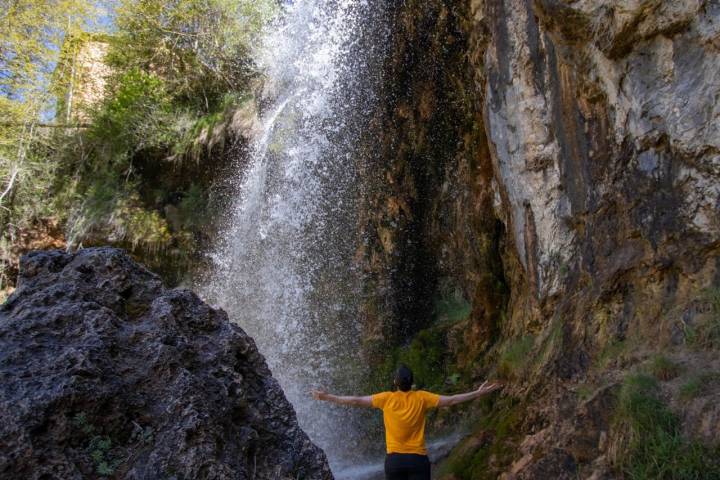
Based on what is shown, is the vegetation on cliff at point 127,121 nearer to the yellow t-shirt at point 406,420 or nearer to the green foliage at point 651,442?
the yellow t-shirt at point 406,420

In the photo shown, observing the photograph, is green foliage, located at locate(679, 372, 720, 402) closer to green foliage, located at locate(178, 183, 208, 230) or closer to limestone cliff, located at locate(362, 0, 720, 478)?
A: limestone cliff, located at locate(362, 0, 720, 478)

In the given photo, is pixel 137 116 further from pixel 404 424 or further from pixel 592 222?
pixel 404 424

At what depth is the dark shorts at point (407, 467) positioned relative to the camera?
4.14 meters

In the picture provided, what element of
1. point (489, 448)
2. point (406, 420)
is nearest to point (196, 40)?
point (489, 448)

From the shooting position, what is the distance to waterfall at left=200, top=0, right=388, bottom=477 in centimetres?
1180

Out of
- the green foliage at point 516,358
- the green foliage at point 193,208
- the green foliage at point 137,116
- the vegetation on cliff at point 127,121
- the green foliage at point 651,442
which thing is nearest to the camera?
the green foliage at point 651,442

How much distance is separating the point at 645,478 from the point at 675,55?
121 inches

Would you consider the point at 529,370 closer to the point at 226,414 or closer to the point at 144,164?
the point at 226,414

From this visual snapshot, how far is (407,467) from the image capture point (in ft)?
13.6

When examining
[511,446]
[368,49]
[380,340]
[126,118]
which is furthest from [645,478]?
[126,118]

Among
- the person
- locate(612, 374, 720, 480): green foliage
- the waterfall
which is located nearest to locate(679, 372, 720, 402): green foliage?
locate(612, 374, 720, 480): green foliage

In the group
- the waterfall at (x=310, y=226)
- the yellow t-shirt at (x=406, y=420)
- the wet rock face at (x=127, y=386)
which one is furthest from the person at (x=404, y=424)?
the waterfall at (x=310, y=226)

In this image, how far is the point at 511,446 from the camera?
17.9 feet

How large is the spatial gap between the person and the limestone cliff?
1088mm
